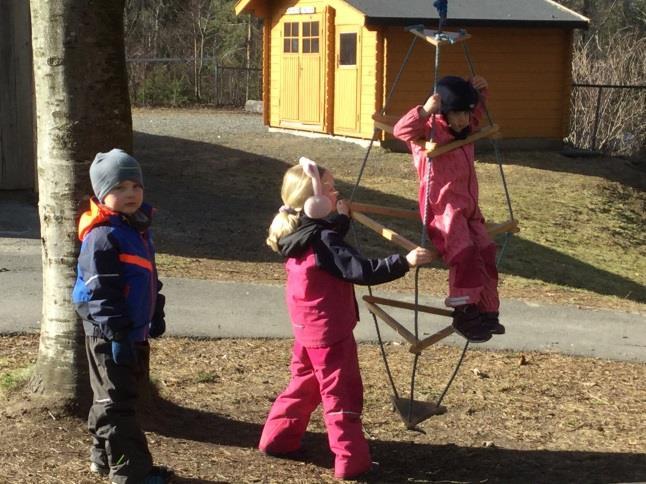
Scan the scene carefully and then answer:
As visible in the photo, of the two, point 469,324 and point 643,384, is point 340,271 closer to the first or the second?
point 469,324

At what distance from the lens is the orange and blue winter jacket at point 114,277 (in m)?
4.14

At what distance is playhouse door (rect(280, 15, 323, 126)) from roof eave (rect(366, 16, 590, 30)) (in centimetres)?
275

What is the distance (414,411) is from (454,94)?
1.57m

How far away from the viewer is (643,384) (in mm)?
6922

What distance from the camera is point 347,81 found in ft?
68.4

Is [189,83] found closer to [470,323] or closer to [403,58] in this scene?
[403,58]

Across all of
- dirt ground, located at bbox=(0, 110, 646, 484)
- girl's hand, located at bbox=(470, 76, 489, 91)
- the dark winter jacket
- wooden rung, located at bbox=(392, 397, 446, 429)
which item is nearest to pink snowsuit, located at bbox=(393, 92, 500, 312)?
girl's hand, located at bbox=(470, 76, 489, 91)

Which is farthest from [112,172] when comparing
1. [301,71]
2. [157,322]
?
[301,71]

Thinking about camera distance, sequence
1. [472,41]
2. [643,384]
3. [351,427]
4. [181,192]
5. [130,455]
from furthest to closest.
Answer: [472,41] < [181,192] < [643,384] < [351,427] < [130,455]

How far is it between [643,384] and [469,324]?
267 centimetres

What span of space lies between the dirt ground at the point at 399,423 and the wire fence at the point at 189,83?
26645 mm

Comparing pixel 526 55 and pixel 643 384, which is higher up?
pixel 526 55

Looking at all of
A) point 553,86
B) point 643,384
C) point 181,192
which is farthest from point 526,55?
point 643,384

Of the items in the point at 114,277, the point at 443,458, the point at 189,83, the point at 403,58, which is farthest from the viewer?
the point at 189,83
